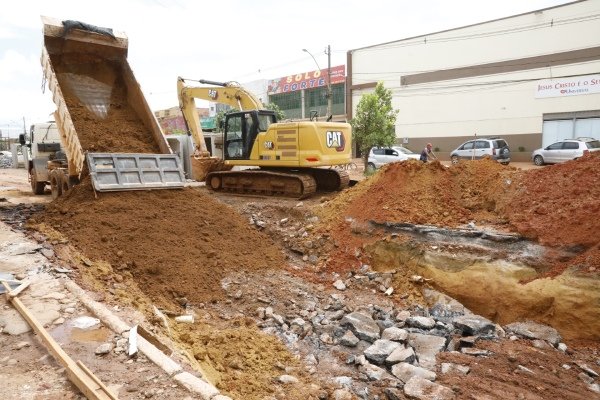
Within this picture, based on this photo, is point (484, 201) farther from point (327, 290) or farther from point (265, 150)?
point (265, 150)

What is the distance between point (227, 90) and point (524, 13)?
2231cm

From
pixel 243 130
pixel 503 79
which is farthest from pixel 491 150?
pixel 243 130

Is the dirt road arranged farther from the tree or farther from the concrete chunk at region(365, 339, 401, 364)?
the tree

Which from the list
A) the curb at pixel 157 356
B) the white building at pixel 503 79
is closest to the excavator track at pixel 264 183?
the curb at pixel 157 356

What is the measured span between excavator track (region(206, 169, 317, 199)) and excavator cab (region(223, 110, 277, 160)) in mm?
547

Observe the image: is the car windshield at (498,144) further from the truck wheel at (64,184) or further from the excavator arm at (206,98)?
the truck wheel at (64,184)

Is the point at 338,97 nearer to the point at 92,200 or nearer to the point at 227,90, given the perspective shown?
the point at 227,90

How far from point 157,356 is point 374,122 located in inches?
803

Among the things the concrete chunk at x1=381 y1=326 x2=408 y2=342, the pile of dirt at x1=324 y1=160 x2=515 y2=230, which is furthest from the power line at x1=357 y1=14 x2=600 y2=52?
the concrete chunk at x1=381 y1=326 x2=408 y2=342

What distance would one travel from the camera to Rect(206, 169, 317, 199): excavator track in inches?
436

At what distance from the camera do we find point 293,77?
43812 mm

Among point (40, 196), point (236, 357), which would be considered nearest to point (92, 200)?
point (236, 357)

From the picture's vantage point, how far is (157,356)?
3.50 metres

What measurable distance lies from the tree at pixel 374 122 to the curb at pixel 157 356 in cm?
1928
